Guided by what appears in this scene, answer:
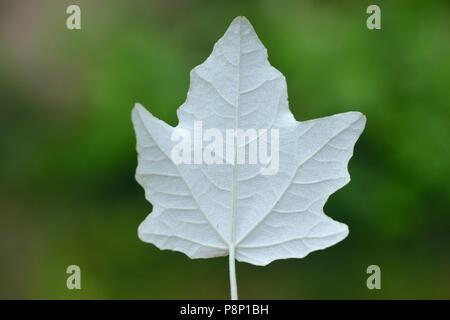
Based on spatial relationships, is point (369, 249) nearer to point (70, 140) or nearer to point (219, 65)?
point (70, 140)

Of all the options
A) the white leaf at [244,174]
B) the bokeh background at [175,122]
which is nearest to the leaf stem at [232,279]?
the white leaf at [244,174]

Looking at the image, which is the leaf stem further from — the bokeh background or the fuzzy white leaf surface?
the bokeh background

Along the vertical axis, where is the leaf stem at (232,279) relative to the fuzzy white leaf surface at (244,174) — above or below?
below

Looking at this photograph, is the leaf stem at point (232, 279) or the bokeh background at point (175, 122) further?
the bokeh background at point (175, 122)

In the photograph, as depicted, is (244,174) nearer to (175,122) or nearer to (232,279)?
(232,279)

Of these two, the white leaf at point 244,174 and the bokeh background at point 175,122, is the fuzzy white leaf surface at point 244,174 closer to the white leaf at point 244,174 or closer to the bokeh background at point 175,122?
the white leaf at point 244,174

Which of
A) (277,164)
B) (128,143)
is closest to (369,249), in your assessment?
(128,143)
